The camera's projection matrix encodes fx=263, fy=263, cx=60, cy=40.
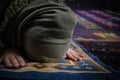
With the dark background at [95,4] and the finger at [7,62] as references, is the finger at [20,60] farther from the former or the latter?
the dark background at [95,4]

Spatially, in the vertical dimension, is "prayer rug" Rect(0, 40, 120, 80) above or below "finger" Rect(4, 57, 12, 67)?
below

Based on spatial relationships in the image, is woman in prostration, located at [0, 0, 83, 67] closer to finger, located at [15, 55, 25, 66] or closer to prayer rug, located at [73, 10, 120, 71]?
finger, located at [15, 55, 25, 66]

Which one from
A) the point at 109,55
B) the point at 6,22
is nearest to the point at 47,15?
the point at 6,22

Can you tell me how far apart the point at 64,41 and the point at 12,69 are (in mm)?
230

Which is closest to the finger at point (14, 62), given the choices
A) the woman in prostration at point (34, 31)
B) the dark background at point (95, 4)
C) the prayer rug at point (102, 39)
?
the woman in prostration at point (34, 31)

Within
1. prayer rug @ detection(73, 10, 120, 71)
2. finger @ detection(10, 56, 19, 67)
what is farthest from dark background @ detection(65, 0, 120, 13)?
finger @ detection(10, 56, 19, 67)

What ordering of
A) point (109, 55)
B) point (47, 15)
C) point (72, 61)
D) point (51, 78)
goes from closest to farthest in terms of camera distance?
point (51, 78) → point (47, 15) → point (72, 61) → point (109, 55)

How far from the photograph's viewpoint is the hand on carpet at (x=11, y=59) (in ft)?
3.12

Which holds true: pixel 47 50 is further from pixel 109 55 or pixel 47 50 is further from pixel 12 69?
pixel 109 55

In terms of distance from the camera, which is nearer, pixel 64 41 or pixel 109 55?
pixel 64 41

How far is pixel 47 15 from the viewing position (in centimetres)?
100

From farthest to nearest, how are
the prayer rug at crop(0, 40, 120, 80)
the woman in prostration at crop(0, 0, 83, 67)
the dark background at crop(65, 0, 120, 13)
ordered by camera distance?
the dark background at crop(65, 0, 120, 13) → the woman in prostration at crop(0, 0, 83, 67) → the prayer rug at crop(0, 40, 120, 80)

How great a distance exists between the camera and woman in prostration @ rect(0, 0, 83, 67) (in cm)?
98

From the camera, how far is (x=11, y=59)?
976mm
